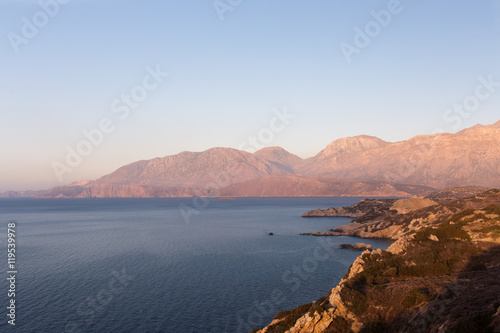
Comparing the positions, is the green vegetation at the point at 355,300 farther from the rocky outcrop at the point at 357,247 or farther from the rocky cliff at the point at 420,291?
the rocky outcrop at the point at 357,247

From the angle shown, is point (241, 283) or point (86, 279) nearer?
point (241, 283)

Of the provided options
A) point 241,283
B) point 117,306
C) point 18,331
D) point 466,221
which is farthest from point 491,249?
point 18,331

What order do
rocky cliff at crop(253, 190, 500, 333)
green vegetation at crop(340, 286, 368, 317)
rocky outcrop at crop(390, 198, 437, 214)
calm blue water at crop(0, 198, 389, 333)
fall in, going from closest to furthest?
1. rocky cliff at crop(253, 190, 500, 333)
2. green vegetation at crop(340, 286, 368, 317)
3. calm blue water at crop(0, 198, 389, 333)
4. rocky outcrop at crop(390, 198, 437, 214)

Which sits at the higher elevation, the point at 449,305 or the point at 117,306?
the point at 449,305

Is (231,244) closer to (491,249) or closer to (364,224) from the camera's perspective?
(364,224)

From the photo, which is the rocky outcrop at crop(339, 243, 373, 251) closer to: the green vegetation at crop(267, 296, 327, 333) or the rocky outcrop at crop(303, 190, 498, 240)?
the rocky outcrop at crop(303, 190, 498, 240)

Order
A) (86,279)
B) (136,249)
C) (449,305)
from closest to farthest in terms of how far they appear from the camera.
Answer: (449,305)
(86,279)
(136,249)

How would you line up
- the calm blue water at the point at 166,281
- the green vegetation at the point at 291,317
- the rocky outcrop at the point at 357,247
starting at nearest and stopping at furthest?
the green vegetation at the point at 291,317, the calm blue water at the point at 166,281, the rocky outcrop at the point at 357,247

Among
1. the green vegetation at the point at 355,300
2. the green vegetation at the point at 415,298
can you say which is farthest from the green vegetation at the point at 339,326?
the green vegetation at the point at 415,298

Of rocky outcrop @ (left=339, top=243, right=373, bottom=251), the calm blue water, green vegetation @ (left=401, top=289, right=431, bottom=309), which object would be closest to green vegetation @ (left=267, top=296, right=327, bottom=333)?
green vegetation @ (left=401, top=289, right=431, bottom=309)
